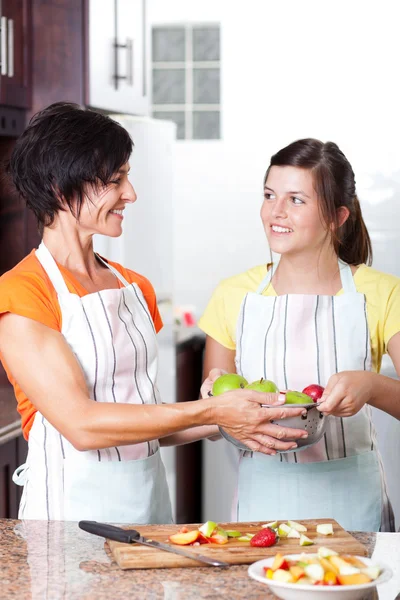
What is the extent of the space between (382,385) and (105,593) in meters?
0.77

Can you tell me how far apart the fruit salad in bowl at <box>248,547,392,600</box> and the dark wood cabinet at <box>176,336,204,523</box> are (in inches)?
105

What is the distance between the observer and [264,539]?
133 centimetres

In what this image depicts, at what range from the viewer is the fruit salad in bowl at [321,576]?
1.10 metres

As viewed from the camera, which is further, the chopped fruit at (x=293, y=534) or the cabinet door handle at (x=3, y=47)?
the cabinet door handle at (x=3, y=47)

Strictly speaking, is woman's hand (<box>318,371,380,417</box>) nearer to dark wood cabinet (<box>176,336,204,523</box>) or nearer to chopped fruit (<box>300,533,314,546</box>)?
chopped fruit (<box>300,533,314,546</box>)

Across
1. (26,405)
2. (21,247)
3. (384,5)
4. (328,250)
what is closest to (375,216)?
(384,5)

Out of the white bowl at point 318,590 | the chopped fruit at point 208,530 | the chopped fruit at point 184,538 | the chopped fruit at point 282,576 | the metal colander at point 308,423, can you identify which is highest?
the metal colander at point 308,423

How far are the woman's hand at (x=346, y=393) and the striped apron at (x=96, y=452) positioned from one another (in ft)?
1.09

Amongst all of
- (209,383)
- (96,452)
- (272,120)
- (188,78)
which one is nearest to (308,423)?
(209,383)

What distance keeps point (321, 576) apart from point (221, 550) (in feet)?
0.76

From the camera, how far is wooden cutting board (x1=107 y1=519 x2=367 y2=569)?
4.23 feet

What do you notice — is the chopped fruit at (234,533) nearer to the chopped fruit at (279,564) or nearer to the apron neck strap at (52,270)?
the chopped fruit at (279,564)

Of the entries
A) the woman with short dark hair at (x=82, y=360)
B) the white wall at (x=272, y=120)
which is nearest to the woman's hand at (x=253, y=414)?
the woman with short dark hair at (x=82, y=360)

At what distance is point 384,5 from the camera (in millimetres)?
3939
